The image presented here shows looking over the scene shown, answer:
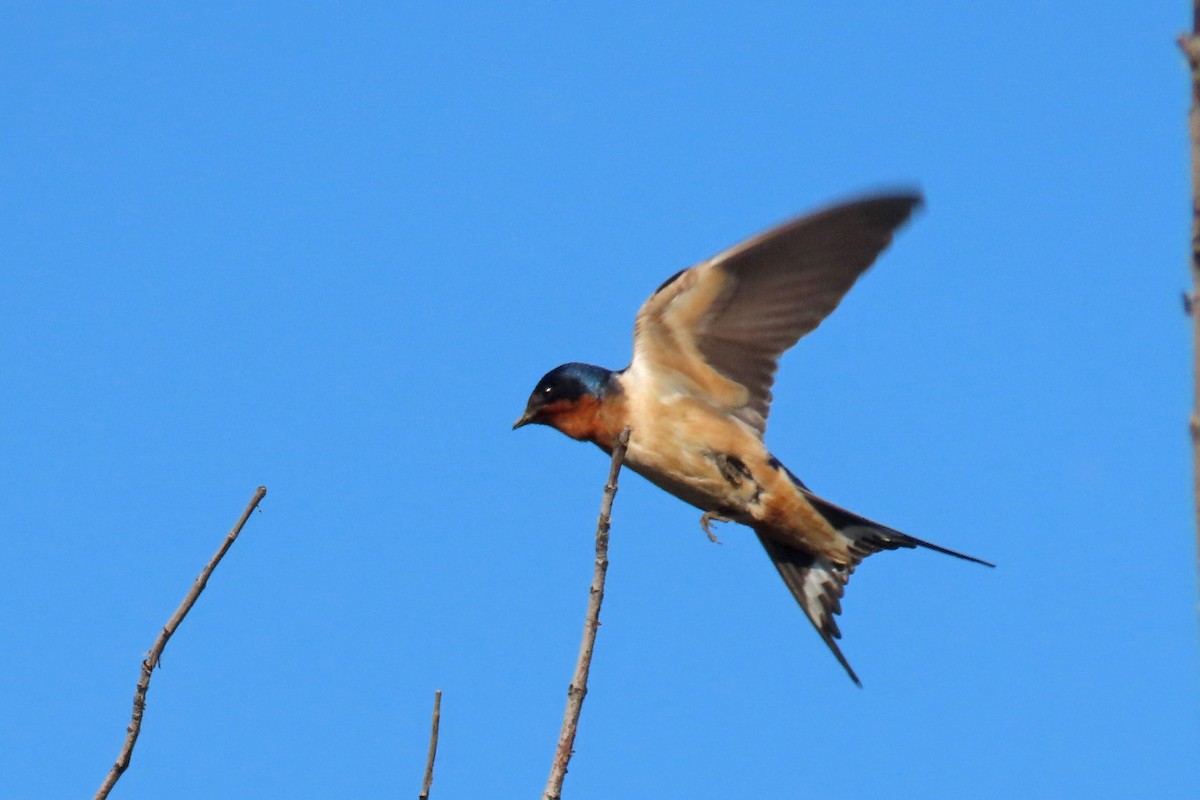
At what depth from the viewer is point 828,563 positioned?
6379mm

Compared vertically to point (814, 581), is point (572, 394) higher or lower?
higher

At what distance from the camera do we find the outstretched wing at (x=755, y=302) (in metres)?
5.83

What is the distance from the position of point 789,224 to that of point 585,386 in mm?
1045

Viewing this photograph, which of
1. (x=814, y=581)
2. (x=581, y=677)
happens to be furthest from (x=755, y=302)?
(x=581, y=677)

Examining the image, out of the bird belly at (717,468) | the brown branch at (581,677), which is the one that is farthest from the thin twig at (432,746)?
the bird belly at (717,468)

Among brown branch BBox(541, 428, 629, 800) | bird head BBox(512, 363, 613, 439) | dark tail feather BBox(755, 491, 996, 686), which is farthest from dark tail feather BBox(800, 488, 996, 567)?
brown branch BBox(541, 428, 629, 800)

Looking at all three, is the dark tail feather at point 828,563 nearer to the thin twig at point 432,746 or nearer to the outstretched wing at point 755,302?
the outstretched wing at point 755,302

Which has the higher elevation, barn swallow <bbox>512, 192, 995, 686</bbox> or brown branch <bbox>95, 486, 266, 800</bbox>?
barn swallow <bbox>512, 192, 995, 686</bbox>

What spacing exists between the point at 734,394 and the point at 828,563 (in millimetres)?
817

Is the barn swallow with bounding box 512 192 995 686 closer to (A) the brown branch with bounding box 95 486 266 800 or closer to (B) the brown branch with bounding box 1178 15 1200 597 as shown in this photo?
(A) the brown branch with bounding box 95 486 266 800

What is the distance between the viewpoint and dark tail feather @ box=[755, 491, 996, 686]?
6137mm

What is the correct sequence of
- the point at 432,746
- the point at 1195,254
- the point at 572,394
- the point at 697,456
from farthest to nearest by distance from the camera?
the point at 572,394 < the point at 697,456 < the point at 432,746 < the point at 1195,254

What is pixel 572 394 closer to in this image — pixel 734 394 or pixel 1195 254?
pixel 734 394

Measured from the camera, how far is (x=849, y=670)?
5.75m
